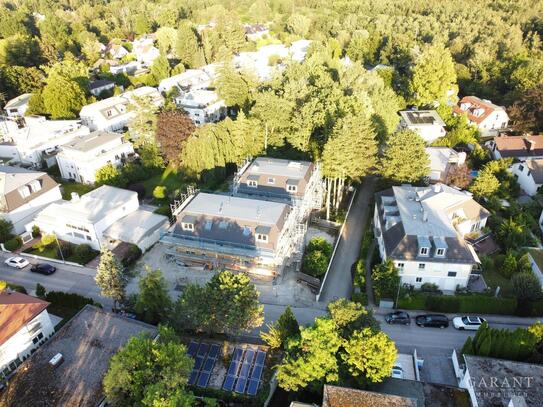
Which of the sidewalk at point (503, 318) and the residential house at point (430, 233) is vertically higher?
the residential house at point (430, 233)

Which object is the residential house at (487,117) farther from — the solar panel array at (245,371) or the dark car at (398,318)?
the solar panel array at (245,371)

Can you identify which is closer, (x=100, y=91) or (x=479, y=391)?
(x=479, y=391)

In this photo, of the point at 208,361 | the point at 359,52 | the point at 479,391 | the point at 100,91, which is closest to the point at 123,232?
the point at 208,361

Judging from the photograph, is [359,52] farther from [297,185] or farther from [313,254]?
[313,254]

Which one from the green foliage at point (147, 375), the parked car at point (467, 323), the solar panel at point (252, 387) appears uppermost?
the green foliage at point (147, 375)

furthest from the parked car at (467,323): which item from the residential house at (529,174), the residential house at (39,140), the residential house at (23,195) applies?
the residential house at (39,140)

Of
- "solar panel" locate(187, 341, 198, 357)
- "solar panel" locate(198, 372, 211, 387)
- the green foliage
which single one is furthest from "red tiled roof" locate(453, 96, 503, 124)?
the green foliage
